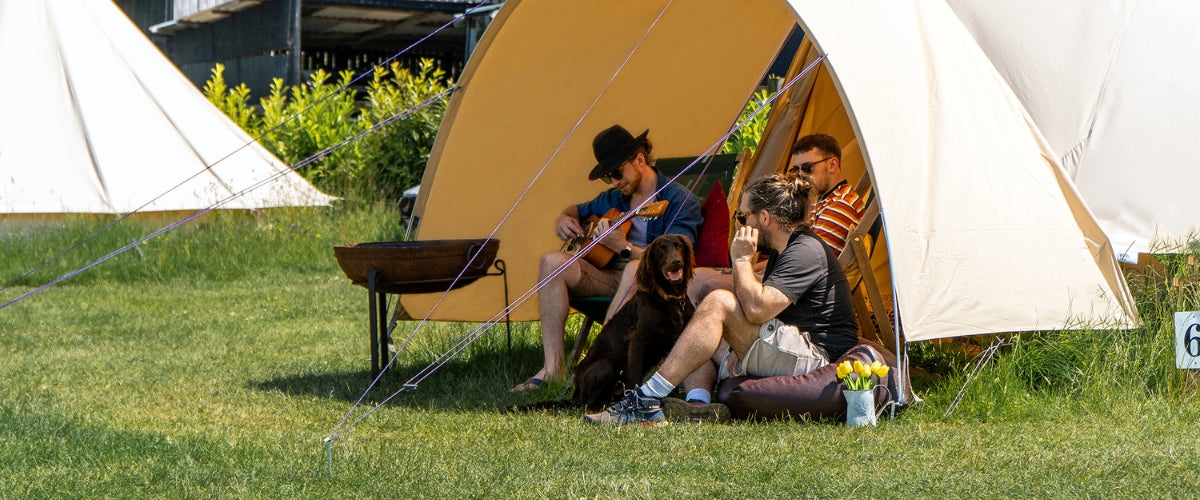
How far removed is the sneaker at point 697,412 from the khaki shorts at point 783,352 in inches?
7.8

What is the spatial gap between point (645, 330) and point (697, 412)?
17.9 inches

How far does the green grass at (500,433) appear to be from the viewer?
437 cm

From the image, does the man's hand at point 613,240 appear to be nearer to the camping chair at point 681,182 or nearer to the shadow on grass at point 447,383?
the camping chair at point 681,182

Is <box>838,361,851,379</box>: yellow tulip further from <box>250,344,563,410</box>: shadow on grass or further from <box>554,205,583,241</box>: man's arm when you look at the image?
<box>554,205,583,241</box>: man's arm

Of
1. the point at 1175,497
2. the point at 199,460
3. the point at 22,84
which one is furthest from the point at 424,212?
the point at 22,84

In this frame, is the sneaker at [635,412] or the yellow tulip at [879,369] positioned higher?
the yellow tulip at [879,369]

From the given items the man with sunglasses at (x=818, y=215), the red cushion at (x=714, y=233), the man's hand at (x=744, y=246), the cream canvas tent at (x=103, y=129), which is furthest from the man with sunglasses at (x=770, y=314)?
the cream canvas tent at (x=103, y=129)

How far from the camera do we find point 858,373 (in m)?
5.11

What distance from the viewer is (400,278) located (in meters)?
6.08

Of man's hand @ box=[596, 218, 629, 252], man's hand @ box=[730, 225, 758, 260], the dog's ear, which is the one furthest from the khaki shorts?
man's hand @ box=[596, 218, 629, 252]

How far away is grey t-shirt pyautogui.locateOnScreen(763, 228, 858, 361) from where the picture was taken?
525 cm

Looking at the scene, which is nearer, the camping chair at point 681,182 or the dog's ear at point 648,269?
the dog's ear at point 648,269

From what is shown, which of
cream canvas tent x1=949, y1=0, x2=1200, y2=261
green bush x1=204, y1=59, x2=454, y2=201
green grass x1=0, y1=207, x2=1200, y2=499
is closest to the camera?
green grass x1=0, y1=207, x2=1200, y2=499

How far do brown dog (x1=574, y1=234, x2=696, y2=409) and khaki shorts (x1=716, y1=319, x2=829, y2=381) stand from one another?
436 mm
